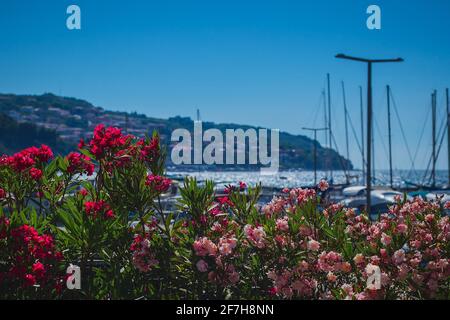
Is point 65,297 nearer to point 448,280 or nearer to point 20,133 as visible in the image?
point 448,280

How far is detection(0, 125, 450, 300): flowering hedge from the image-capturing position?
4965 millimetres

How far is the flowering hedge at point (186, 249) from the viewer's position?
4.96m

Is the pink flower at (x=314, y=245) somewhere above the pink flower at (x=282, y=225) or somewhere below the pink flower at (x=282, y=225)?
below

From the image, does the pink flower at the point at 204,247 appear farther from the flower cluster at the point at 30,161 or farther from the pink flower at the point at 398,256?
the flower cluster at the point at 30,161

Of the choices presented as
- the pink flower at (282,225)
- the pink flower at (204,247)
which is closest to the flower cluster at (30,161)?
the pink flower at (204,247)

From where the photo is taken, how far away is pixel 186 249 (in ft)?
17.5

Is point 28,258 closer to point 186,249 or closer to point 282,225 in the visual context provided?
point 186,249

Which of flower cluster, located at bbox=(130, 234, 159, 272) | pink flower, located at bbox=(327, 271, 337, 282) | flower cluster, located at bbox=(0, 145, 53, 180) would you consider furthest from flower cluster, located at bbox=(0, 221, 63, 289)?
pink flower, located at bbox=(327, 271, 337, 282)

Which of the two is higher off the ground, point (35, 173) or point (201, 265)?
point (35, 173)

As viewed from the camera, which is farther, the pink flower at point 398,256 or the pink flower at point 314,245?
the pink flower at point 314,245

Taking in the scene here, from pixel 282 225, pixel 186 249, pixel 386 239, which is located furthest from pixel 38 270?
pixel 386 239

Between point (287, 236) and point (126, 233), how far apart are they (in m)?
1.65

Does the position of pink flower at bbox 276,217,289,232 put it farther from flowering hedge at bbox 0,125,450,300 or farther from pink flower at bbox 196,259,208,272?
pink flower at bbox 196,259,208,272
